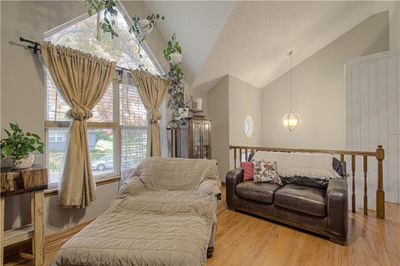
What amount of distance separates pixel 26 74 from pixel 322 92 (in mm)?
5722

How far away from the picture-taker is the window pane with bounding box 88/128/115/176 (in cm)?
277

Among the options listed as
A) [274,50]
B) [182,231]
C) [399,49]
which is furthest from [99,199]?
[399,49]

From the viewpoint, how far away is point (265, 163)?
302cm

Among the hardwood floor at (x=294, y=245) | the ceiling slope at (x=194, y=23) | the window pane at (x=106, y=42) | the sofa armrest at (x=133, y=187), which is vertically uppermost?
the ceiling slope at (x=194, y=23)

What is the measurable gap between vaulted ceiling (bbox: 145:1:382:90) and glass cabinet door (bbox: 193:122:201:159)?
101 centimetres

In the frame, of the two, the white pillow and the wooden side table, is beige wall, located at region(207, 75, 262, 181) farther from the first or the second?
the wooden side table

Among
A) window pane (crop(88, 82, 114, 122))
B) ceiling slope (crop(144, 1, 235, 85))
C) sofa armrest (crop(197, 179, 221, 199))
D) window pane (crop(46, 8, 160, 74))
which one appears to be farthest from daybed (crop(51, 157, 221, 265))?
ceiling slope (crop(144, 1, 235, 85))

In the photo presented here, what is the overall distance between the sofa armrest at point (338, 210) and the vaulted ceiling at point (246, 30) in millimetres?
2589

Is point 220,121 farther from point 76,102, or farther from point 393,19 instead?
point 393,19

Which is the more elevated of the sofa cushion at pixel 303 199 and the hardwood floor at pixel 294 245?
the sofa cushion at pixel 303 199

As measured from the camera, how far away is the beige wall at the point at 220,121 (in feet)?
14.7

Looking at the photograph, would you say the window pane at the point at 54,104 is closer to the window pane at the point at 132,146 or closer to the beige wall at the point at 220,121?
the window pane at the point at 132,146

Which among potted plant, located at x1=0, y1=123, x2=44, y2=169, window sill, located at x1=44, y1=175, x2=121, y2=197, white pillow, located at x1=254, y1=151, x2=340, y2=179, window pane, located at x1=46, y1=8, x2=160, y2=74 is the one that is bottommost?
window sill, located at x1=44, y1=175, x2=121, y2=197

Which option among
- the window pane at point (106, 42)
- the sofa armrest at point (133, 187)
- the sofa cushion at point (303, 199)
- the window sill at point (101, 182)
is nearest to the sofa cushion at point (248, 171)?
the sofa cushion at point (303, 199)
